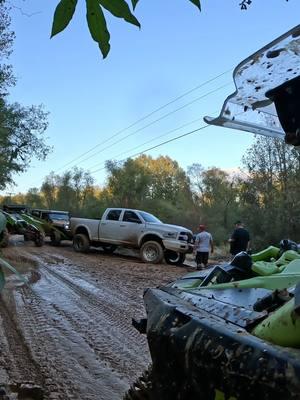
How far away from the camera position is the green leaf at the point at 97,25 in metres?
1.12

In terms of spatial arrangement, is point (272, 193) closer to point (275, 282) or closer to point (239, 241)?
point (239, 241)

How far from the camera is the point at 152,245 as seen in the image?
1962cm

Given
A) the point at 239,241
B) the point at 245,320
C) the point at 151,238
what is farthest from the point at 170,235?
the point at 245,320

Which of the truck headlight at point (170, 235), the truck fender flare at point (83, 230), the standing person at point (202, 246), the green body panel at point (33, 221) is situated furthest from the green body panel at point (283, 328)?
the truck fender flare at point (83, 230)

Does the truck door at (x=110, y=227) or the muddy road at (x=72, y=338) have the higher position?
the truck door at (x=110, y=227)

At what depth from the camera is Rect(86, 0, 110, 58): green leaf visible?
1116mm

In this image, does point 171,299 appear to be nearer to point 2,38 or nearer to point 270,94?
point 270,94

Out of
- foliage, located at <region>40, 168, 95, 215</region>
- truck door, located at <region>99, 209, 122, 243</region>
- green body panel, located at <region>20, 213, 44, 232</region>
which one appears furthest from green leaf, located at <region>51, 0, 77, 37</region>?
foliage, located at <region>40, 168, 95, 215</region>

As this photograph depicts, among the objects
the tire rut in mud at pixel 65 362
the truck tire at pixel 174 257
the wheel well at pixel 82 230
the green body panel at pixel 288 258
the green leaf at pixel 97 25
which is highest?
the green leaf at pixel 97 25

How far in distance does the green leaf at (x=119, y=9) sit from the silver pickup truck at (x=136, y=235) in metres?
18.1

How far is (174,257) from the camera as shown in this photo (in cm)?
1972

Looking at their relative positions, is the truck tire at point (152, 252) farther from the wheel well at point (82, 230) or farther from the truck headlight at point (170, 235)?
the wheel well at point (82, 230)

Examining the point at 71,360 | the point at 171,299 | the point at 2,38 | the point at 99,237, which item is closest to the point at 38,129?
the point at 2,38

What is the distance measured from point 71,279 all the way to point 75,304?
368 cm
